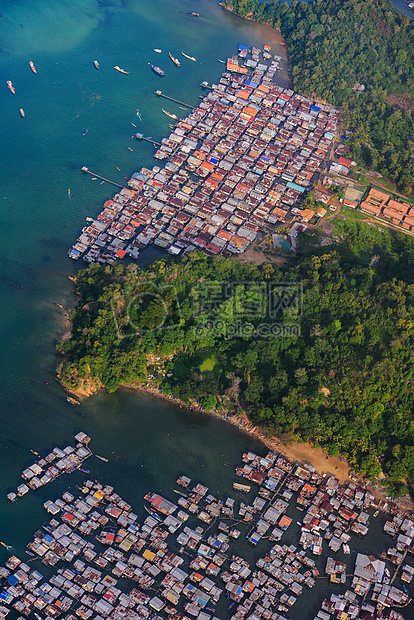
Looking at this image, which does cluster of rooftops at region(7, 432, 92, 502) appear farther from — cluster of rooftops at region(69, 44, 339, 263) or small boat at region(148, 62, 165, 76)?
small boat at region(148, 62, 165, 76)

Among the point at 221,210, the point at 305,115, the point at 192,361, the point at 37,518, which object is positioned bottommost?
the point at 37,518

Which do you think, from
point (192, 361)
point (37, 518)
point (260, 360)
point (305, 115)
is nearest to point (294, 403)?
point (260, 360)

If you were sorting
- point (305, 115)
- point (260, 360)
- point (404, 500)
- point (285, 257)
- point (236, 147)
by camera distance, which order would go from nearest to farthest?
point (404, 500)
point (260, 360)
point (285, 257)
point (236, 147)
point (305, 115)

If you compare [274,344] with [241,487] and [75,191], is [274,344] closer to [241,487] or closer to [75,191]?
[241,487]

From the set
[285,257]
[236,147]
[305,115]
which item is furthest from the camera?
[305,115]

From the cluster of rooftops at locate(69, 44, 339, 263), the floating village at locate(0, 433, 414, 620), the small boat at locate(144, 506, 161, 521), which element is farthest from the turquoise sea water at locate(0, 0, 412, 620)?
the cluster of rooftops at locate(69, 44, 339, 263)

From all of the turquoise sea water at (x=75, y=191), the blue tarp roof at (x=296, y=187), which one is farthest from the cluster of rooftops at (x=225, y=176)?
the turquoise sea water at (x=75, y=191)

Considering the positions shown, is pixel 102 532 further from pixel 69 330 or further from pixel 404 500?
pixel 404 500

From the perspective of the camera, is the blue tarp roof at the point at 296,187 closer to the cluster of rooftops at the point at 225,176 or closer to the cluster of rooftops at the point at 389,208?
the cluster of rooftops at the point at 225,176
